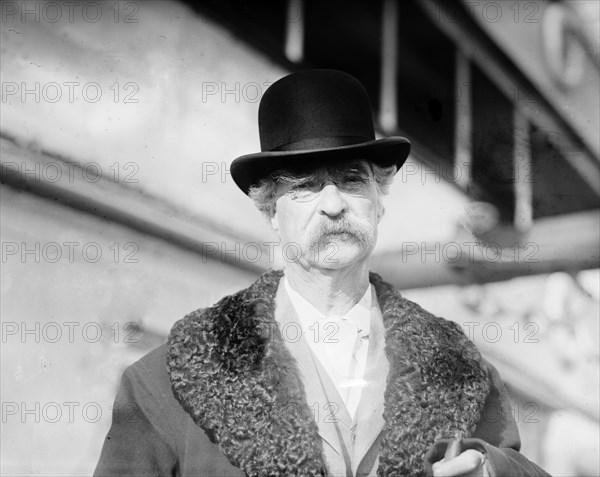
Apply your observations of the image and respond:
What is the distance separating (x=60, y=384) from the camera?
266 centimetres

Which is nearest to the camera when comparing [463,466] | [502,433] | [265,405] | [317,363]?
[463,466]

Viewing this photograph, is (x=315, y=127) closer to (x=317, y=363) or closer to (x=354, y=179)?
(x=354, y=179)

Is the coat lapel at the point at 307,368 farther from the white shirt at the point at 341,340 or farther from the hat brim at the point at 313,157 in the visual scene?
the hat brim at the point at 313,157

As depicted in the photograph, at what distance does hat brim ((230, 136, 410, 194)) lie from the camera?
2.25m

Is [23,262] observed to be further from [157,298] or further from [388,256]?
[388,256]

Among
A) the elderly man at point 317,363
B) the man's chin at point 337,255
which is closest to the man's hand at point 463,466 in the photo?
the elderly man at point 317,363

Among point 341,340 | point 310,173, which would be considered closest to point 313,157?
point 310,173

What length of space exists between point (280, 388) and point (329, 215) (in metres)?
0.48

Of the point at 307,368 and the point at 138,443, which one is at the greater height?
the point at 307,368

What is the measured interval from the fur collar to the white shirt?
0.25ft

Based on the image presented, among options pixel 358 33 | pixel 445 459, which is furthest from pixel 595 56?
pixel 445 459

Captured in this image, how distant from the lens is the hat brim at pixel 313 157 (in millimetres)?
2254

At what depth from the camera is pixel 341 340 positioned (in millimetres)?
2299

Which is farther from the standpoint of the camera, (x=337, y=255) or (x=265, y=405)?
(x=337, y=255)
